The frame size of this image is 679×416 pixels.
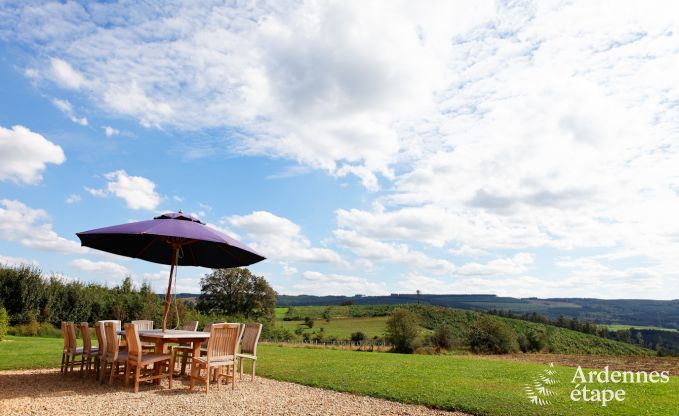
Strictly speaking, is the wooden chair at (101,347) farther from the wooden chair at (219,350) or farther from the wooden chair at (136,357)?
the wooden chair at (219,350)

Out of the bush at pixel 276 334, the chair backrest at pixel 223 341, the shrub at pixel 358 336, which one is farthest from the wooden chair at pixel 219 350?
the shrub at pixel 358 336

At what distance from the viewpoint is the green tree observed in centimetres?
4441

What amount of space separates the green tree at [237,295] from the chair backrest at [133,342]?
38.2 m

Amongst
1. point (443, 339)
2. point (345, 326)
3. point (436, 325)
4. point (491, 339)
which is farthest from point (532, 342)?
point (345, 326)

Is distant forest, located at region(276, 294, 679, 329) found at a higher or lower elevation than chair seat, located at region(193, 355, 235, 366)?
higher

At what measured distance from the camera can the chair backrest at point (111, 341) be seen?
718cm

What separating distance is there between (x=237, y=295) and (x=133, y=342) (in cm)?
3888

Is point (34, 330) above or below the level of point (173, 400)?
above

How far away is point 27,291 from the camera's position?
2475cm

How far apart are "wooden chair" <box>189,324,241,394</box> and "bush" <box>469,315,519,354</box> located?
25210 millimetres

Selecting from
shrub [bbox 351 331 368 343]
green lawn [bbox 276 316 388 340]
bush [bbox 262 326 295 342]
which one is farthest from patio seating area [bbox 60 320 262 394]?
green lawn [bbox 276 316 388 340]

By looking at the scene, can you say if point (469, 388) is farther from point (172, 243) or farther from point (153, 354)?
point (172, 243)

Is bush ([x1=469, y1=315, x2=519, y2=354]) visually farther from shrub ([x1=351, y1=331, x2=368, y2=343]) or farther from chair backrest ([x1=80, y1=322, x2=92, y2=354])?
chair backrest ([x1=80, y1=322, x2=92, y2=354])

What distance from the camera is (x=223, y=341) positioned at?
731 centimetres
